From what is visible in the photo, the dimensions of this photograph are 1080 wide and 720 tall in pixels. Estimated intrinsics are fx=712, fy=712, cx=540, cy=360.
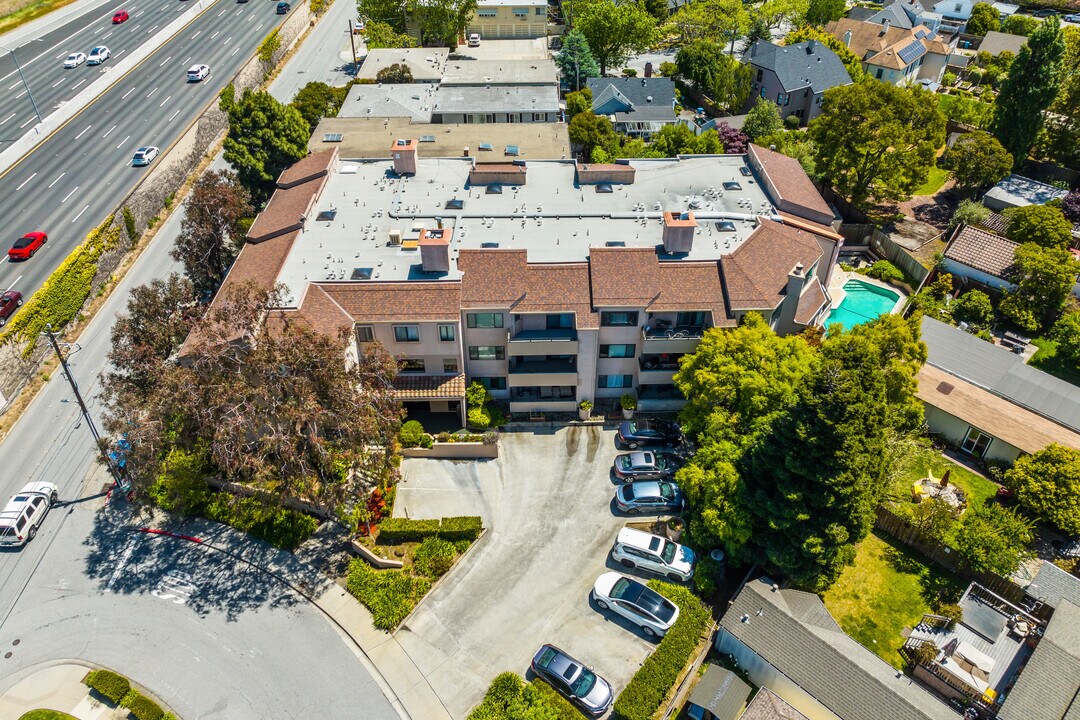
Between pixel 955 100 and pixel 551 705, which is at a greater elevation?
pixel 955 100

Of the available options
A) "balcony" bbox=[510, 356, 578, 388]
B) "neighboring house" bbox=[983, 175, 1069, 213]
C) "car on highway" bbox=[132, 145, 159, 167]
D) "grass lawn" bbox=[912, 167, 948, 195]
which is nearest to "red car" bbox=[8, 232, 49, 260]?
"car on highway" bbox=[132, 145, 159, 167]

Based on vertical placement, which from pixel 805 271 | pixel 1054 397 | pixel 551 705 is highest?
pixel 805 271

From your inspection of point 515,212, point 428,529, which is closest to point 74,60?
point 515,212

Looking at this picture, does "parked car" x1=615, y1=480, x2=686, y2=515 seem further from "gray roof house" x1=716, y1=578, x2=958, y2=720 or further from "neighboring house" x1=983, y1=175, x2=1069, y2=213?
"neighboring house" x1=983, y1=175, x2=1069, y2=213

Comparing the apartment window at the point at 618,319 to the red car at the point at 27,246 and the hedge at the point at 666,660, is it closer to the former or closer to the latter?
the hedge at the point at 666,660

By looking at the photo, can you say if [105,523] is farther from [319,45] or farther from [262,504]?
[319,45]

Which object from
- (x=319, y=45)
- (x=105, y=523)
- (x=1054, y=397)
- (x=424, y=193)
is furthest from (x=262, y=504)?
(x=319, y=45)
